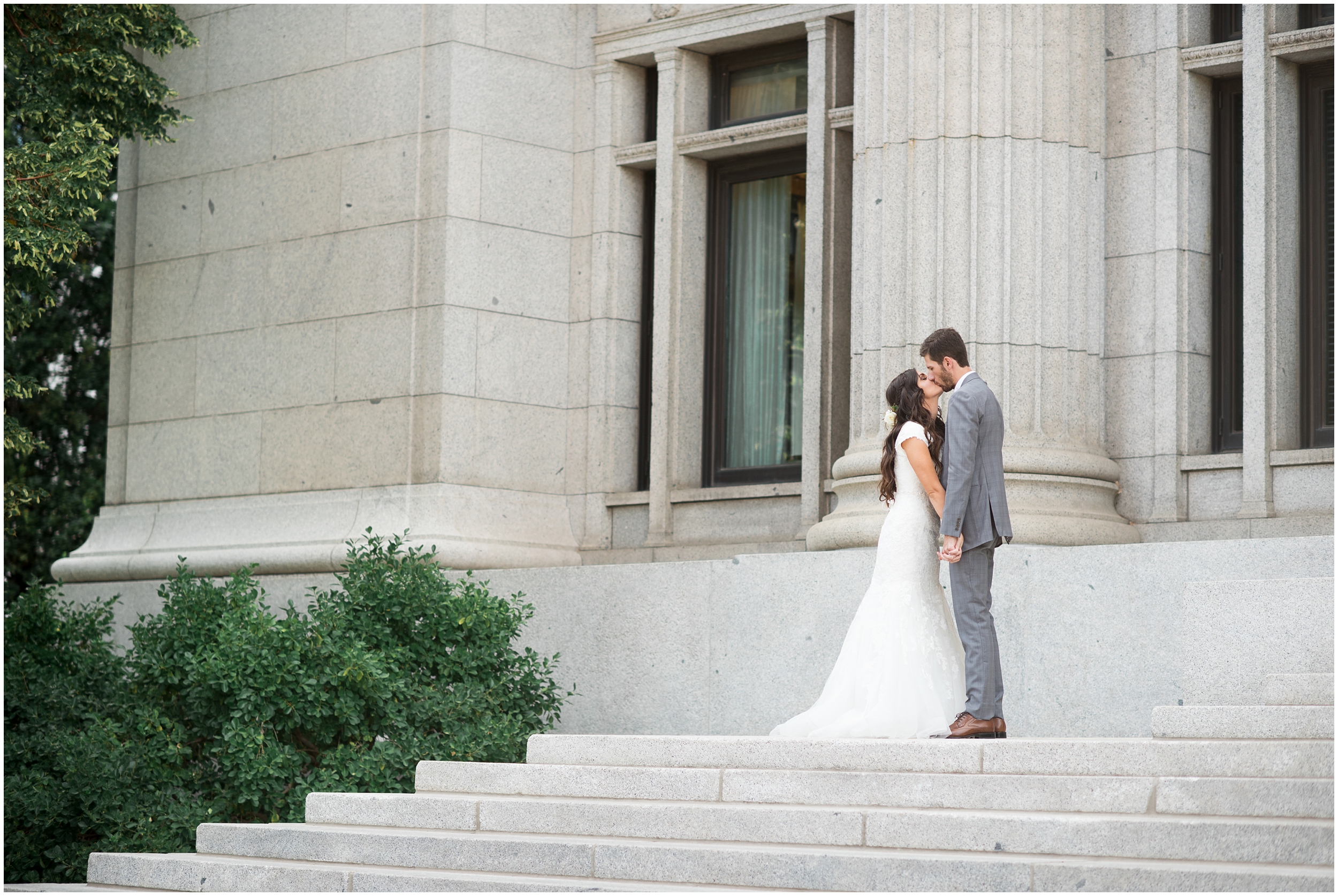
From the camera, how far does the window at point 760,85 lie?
1542 centimetres

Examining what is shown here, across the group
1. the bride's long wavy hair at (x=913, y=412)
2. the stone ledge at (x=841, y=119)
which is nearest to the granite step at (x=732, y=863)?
the bride's long wavy hair at (x=913, y=412)

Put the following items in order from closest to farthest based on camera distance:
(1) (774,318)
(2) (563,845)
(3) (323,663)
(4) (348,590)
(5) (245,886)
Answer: (2) (563,845) → (5) (245,886) → (3) (323,663) → (4) (348,590) → (1) (774,318)

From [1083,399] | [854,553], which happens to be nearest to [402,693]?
[854,553]

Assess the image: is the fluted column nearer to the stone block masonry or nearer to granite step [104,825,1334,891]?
the stone block masonry

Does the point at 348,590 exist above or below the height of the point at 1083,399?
below

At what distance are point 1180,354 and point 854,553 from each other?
2.96m

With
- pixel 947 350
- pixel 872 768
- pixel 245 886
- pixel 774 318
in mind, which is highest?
pixel 774 318

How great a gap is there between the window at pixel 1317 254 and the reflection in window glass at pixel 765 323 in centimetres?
421

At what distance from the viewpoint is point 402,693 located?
39.1ft

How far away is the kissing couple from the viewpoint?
31.7 feet

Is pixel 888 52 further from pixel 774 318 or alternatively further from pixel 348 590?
pixel 348 590

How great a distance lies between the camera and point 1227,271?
13320mm

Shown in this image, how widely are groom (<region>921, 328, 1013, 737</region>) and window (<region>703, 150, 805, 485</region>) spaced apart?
5.55 metres

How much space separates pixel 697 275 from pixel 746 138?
1287 mm
